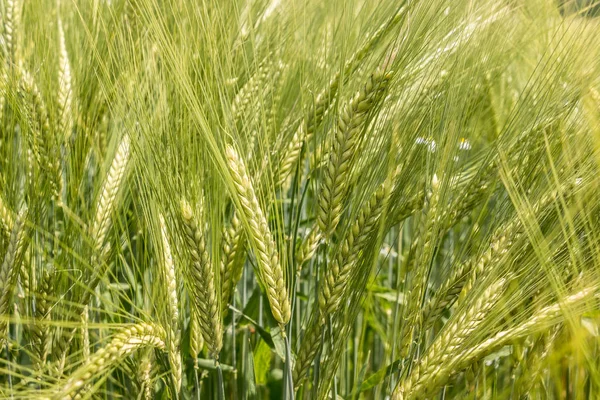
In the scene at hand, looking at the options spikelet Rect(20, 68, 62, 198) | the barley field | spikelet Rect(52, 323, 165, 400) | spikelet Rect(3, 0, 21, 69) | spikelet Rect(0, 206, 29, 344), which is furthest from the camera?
spikelet Rect(3, 0, 21, 69)

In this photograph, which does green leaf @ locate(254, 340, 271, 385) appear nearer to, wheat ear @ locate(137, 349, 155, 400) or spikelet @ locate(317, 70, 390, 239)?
wheat ear @ locate(137, 349, 155, 400)

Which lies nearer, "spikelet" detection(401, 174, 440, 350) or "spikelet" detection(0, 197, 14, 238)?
"spikelet" detection(401, 174, 440, 350)

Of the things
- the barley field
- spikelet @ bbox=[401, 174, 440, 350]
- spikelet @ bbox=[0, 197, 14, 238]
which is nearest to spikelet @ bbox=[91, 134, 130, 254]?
the barley field

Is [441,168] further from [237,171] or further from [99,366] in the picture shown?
[99,366]

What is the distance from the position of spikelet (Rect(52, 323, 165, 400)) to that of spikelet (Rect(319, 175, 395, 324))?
218 mm

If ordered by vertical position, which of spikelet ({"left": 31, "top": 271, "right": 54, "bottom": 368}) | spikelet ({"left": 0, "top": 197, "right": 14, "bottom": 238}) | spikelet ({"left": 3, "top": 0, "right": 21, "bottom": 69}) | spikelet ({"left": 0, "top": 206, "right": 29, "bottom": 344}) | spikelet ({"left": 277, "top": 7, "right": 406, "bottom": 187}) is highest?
spikelet ({"left": 3, "top": 0, "right": 21, "bottom": 69})

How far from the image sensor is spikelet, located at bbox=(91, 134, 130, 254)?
3.44ft

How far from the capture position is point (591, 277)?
827mm

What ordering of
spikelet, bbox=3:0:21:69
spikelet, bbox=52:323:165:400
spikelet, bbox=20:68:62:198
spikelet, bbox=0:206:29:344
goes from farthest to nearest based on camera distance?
spikelet, bbox=3:0:21:69
spikelet, bbox=20:68:62:198
spikelet, bbox=0:206:29:344
spikelet, bbox=52:323:165:400

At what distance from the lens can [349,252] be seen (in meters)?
0.88

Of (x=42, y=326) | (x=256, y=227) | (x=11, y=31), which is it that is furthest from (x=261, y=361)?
(x=11, y=31)

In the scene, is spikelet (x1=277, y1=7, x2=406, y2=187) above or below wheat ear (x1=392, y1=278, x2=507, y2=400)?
above

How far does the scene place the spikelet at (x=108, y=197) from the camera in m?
1.05

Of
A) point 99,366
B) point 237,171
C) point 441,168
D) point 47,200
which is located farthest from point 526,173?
point 47,200
